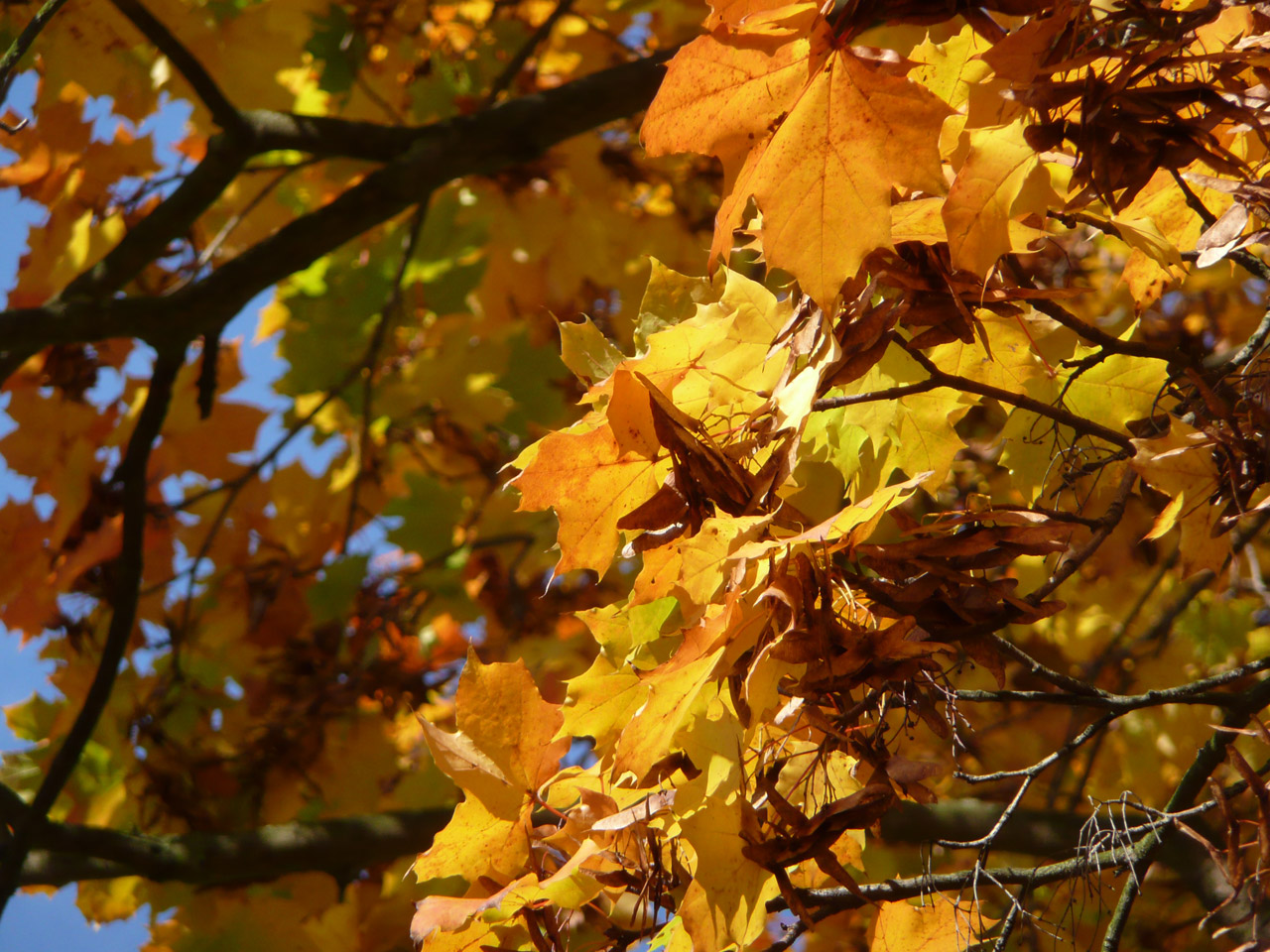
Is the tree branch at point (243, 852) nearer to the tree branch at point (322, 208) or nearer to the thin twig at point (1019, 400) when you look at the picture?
the tree branch at point (322, 208)

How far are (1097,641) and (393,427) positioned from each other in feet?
6.06

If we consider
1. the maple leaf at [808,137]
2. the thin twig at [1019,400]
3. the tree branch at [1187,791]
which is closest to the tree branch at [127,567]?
the maple leaf at [808,137]

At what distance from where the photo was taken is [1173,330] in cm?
254

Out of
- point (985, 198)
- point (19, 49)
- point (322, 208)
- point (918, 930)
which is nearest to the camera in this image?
point (985, 198)

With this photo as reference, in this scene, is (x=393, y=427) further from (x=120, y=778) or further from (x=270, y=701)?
(x=120, y=778)

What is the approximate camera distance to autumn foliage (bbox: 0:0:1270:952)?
698 millimetres

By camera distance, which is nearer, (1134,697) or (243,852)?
(1134,697)

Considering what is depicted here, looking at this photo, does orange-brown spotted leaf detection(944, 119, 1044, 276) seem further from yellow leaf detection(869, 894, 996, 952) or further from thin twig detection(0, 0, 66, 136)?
thin twig detection(0, 0, 66, 136)

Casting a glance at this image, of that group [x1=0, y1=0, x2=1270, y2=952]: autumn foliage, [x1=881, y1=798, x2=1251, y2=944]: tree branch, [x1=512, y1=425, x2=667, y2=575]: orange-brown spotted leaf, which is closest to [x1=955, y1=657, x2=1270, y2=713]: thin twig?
[x1=0, y1=0, x2=1270, y2=952]: autumn foliage

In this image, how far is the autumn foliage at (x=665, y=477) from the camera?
70 centimetres

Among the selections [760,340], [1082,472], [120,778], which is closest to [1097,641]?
[1082,472]

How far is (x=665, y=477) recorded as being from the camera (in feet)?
2.56

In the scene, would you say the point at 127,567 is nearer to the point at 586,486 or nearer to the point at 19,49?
the point at 19,49

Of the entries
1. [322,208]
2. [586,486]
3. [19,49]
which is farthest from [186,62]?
[586,486]
